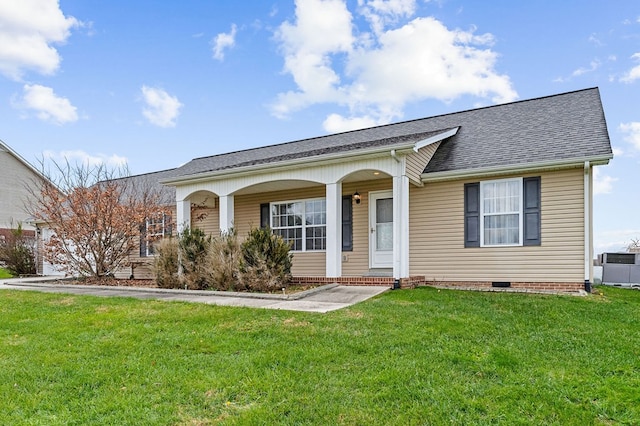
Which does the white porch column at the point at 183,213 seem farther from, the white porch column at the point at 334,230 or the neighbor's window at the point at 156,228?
the white porch column at the point at 334,230

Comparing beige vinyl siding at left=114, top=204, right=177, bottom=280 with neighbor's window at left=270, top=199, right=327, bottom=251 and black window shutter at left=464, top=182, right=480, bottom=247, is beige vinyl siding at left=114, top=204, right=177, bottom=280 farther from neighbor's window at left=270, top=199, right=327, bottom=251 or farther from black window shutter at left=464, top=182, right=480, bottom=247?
black window shutter at left=464, top=182, right=480, bottom=247

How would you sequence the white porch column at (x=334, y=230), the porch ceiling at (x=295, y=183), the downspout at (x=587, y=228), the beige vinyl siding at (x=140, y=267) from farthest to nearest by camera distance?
the beige vinyl siding at (x=140, y=267)
the porch ceiling at (x=295, y=183)
the white porch column at (x=334, y=230)
the downspout at (x=587, y=228)

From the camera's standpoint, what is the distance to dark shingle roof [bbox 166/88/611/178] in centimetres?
885

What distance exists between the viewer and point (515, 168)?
8.88m

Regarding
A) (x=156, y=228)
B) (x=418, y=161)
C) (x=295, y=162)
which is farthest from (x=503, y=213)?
(x=156, y=228)

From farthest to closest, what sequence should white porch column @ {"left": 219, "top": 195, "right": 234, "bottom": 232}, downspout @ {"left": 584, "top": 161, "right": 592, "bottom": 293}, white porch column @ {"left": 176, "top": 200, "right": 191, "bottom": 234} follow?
white porch column @ {"left": 176, "top": 200, "right": 191, "bottom": 234}
white porch column @ {"left": 219, "top": 195, "right": 234, "bottom": 232}
downspout @ {"left": 584, "top": 161, "right": 592, "bottom": 293}

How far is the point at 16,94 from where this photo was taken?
738 inches

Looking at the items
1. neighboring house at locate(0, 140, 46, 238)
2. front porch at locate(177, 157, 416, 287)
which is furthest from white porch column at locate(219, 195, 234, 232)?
neighboring house at locate(0, 140, 46, 238)

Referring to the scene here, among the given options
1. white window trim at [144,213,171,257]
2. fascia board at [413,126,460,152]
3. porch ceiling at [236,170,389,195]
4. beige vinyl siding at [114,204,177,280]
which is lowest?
beige vinyl siding at [114,204,177,280]

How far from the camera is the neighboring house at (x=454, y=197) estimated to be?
8.68m

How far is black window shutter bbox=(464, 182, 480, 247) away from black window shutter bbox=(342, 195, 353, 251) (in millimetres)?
2957

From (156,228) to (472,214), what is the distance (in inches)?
363

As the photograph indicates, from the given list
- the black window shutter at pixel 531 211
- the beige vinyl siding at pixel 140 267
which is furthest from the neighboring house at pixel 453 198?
the beige vinyl siding at pixel 140 267

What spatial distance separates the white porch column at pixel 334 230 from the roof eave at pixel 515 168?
210 centimetres
